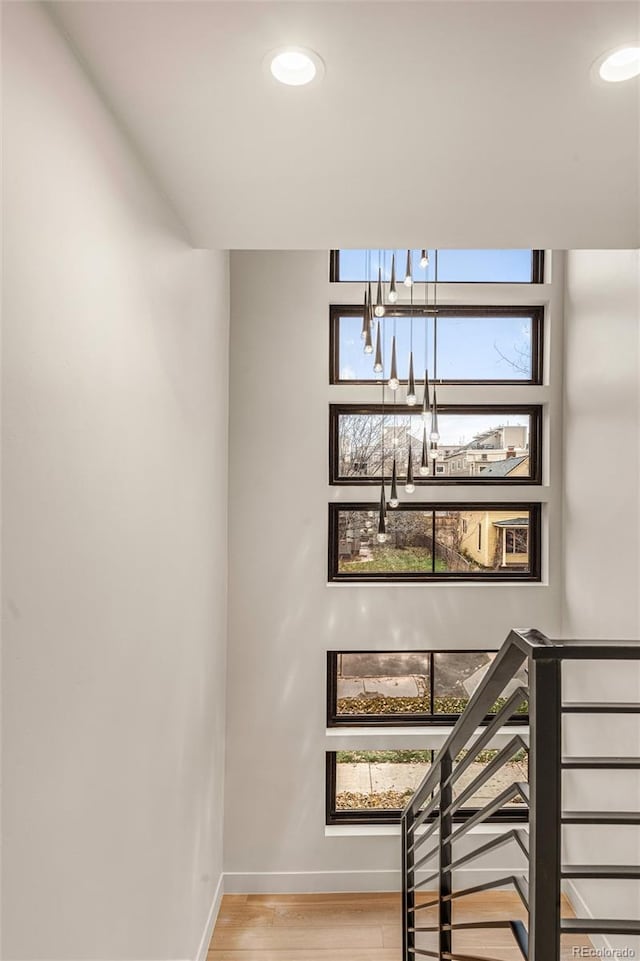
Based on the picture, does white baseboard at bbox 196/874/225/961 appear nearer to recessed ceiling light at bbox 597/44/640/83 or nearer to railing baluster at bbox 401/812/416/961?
railing baluster at bbox 401/812/416/961

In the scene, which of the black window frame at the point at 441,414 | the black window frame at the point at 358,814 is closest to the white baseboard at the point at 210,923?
the black window frame at the point at 358,814

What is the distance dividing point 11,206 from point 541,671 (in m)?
1.09

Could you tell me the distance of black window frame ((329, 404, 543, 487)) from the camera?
3568 millimetres

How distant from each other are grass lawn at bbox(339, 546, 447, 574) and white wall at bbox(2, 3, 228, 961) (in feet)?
4.90

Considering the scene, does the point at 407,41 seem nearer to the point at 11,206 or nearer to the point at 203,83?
the point at 203,83

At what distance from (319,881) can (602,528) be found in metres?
2.54

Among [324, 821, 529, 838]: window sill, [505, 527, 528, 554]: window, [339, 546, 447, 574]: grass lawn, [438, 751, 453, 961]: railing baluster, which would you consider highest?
[505, 527, 528, 554]: window

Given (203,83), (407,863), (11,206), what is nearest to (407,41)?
(203,83)

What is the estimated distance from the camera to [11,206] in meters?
0.96

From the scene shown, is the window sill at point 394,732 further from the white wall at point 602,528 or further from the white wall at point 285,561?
the white wall at point 602,528

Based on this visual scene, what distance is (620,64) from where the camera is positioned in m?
1.22

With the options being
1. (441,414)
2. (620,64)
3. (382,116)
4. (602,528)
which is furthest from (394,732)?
(620,64)

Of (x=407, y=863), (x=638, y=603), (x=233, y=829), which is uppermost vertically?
(x=638, y=603)

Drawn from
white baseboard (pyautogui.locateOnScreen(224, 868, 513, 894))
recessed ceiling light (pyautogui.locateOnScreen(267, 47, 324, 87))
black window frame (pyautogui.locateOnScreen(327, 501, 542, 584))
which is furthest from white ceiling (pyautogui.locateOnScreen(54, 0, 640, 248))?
white baseboard (pyautogui.locateOnScreen(224, 868, 513, 894))
